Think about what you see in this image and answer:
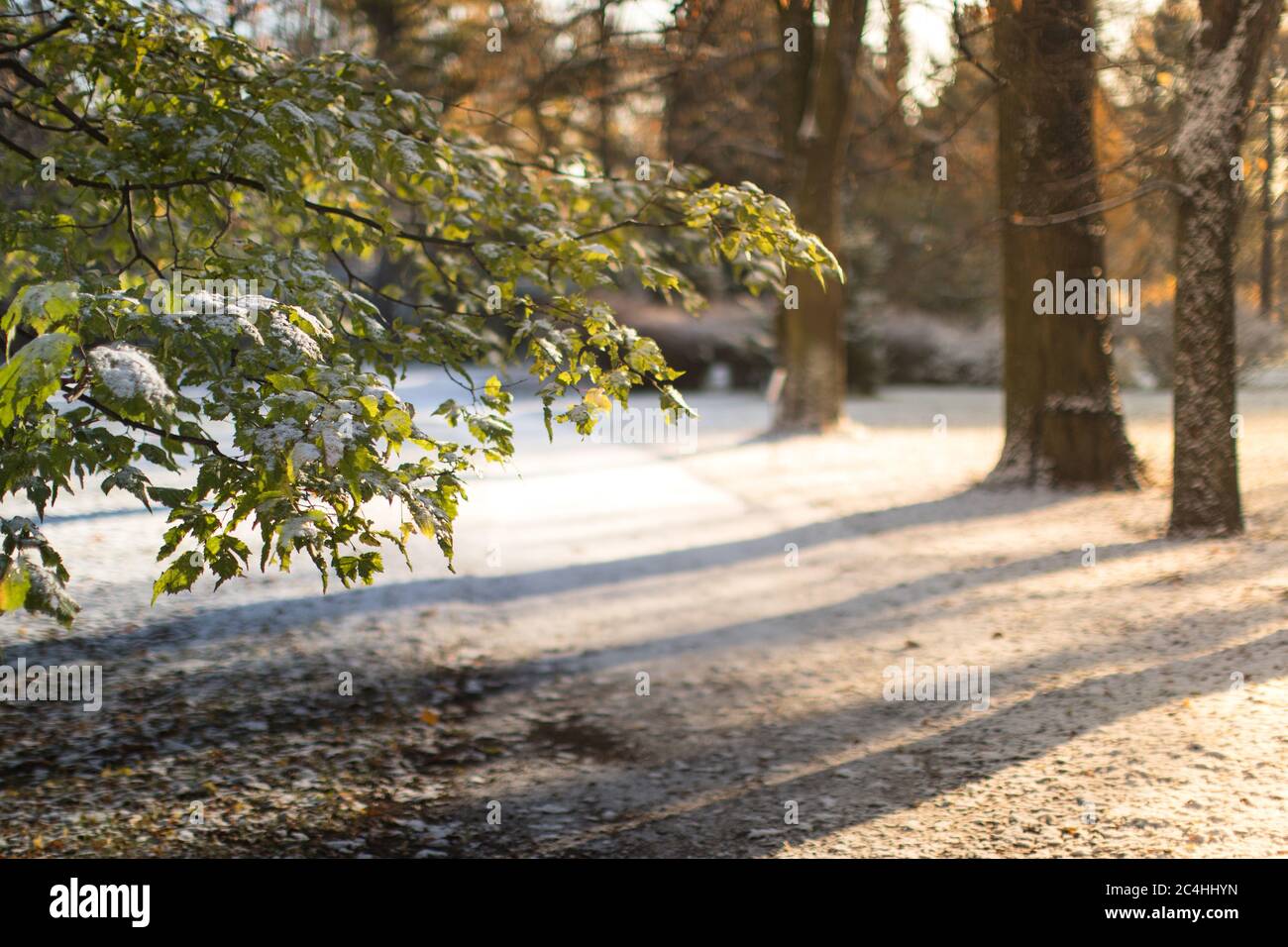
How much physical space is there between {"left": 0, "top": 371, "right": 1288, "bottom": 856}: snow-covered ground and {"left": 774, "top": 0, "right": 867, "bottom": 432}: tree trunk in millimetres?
5436

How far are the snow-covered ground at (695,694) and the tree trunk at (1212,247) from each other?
0.63 m

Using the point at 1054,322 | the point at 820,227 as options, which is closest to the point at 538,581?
the point at 1054,322

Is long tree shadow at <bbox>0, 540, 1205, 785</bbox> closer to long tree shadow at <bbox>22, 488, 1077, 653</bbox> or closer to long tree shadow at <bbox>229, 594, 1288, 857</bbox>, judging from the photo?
long tree shadow at <bbox>22, 488, 1077, 653</bbox>

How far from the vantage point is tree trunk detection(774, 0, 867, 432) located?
16406mm

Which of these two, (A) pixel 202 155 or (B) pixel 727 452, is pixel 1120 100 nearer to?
(B) pixel 727 452

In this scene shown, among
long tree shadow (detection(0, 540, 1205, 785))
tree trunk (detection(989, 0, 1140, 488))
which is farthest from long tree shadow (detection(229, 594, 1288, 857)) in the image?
tree trunk (detection(989, 0, 1140, 488))

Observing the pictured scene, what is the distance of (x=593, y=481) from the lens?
595 inches

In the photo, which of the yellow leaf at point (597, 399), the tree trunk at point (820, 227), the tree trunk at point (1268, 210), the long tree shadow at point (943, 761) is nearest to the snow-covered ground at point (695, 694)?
the long tree shadow at point (943, 761)

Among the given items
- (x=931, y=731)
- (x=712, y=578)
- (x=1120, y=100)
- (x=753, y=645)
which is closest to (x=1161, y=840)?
(x=931, y=731)

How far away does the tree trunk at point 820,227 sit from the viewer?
16406 millimetres

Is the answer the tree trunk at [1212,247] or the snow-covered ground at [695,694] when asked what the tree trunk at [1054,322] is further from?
the tree trunk at [1212,247]

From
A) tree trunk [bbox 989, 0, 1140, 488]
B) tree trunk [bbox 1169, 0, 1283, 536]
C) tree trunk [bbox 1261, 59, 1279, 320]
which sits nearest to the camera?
tree trunk [bbox 1169, 0, 1283, 536]

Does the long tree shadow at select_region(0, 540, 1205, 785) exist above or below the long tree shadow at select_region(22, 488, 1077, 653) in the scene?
below
